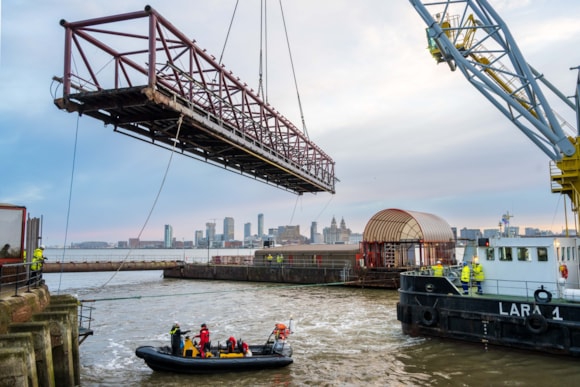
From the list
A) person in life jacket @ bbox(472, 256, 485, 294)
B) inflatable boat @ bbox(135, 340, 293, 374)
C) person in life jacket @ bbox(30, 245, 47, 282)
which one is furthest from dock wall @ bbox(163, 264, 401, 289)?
person in life jacket @ bbox(30, 245, 47, 282)

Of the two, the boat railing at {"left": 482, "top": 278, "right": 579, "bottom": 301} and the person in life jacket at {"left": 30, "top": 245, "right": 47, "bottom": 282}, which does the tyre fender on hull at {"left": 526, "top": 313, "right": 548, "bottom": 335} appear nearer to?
the boat railing at {"left": 482, "top": 278, "right": 579, "bottom": 301}

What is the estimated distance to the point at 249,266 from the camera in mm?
57062

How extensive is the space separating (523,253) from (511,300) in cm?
292

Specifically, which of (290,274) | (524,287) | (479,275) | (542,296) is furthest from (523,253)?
(290,274)

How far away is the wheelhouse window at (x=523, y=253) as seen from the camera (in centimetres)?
1998

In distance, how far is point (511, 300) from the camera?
60.3 ft

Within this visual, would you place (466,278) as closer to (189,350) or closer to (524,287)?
(524,287)

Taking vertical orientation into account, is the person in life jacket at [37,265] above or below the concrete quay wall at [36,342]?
above

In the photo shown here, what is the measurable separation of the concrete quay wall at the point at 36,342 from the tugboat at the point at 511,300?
1564 cm

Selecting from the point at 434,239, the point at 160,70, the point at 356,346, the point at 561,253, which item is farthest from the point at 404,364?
the point at 434,239

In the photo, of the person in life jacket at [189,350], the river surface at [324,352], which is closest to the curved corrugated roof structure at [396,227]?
the river surface at [324,352]

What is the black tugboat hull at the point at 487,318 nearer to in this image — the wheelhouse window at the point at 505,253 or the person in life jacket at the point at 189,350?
the wheelhouse window at the point at 505,253

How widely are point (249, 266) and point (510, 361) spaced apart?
4255cm

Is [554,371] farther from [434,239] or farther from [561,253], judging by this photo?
[434,239]
